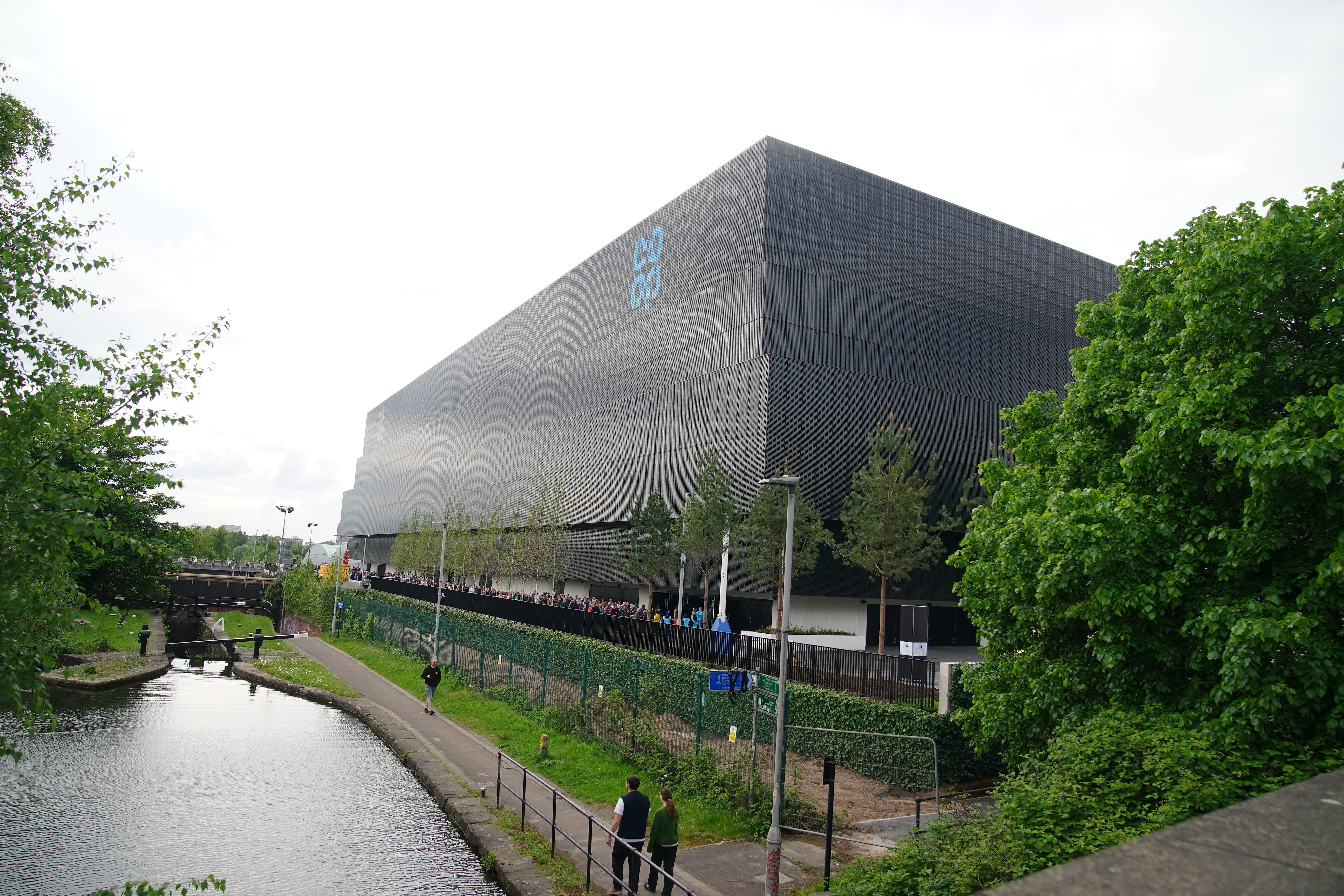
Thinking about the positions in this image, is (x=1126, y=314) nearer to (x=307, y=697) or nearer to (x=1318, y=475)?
(x=1318, y=475)

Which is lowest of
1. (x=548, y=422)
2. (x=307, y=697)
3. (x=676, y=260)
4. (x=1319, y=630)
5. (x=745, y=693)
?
(x=307, y=697)

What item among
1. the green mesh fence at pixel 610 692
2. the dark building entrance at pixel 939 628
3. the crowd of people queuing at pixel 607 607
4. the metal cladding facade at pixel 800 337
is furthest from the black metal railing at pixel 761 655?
the dark building entrance at pixel 939 628

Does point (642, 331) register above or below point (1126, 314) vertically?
above

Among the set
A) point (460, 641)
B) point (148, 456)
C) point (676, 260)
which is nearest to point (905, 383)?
point (676, 260)

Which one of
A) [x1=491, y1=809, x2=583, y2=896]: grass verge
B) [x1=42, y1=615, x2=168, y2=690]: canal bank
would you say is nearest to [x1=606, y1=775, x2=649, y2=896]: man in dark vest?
[x1=491, y1=809, x2=583, y2=896]: grass verge

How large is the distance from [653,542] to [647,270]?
21.5 m

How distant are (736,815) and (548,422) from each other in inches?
2114

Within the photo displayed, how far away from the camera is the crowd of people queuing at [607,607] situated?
37.5 metres

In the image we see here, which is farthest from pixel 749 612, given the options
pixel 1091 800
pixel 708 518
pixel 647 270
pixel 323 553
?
pixel 323 553

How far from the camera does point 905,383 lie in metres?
46.1

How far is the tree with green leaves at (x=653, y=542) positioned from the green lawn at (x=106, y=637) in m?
21.2

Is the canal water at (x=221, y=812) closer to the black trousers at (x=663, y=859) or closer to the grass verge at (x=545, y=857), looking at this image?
the grass verge at (x=545, y=857)

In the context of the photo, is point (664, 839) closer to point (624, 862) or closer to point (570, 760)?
point (624, 862)

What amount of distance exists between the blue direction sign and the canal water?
5.27 metres
